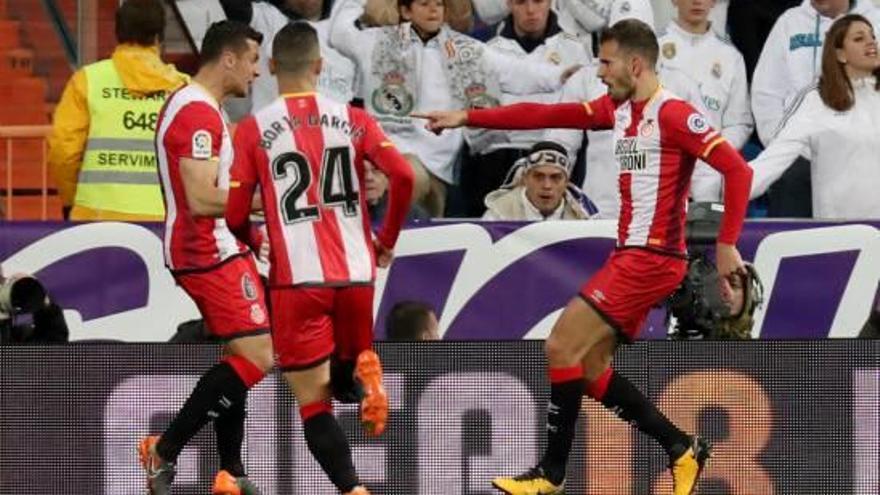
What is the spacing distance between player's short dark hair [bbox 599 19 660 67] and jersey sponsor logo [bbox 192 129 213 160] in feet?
5.72

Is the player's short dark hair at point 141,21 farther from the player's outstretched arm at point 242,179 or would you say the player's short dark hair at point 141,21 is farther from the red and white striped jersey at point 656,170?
the red and white striped jersey at point 656,170

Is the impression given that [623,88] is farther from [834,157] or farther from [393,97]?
[393,97]

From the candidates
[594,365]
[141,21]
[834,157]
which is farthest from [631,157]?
[141,21]

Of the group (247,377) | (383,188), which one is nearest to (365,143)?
(247,377)

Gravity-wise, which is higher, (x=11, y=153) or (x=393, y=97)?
(x=393, y=97)

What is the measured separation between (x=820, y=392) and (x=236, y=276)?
2.51 m

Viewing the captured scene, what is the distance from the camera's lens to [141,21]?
13492mm

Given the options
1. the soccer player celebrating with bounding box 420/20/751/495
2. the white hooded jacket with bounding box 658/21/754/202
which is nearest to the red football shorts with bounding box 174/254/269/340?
the soccer player celebrating with bounding box 420/20/751/495

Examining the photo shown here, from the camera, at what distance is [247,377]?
11.5m

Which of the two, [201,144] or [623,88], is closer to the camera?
[623,88]

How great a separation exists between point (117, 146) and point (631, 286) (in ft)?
10.6

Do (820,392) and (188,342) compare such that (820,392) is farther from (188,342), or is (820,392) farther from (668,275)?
(188,342)

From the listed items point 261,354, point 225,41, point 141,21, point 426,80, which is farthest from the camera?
point 426,80

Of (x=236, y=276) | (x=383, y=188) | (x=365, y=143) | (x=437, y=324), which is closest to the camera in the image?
(x=365, y=143)
